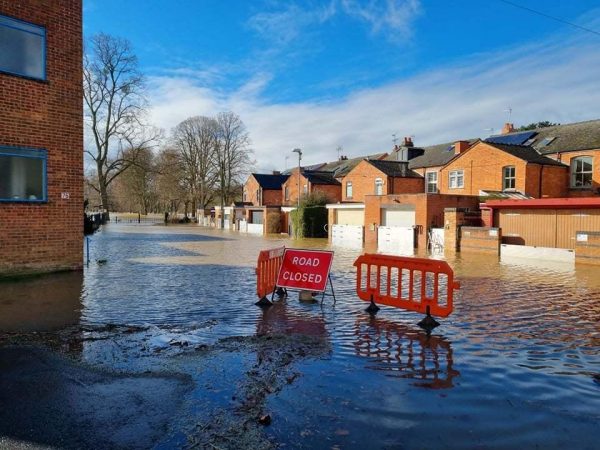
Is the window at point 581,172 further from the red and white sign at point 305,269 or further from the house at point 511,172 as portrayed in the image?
the red and white sign at point 305,269

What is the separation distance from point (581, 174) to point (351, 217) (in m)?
15.5

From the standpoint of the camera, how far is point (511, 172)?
30.8 meters

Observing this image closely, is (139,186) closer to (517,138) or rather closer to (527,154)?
(517,138)

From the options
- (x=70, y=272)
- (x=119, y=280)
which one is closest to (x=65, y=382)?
(x=119, y=280)

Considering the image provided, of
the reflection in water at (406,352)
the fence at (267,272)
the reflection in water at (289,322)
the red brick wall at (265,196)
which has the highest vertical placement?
the red brick wall at (265,196)

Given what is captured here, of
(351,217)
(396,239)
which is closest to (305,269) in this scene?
(396,239)

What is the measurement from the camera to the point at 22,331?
664 cm

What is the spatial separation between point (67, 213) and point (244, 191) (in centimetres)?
5388

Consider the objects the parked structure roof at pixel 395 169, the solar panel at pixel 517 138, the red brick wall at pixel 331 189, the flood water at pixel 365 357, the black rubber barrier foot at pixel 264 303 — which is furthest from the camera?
the red brick wall at pixel 331 189

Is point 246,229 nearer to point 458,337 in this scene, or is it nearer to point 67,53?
point 67,53

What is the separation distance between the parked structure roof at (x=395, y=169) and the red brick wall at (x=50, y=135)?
30.0 m

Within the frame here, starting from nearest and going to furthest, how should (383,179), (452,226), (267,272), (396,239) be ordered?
1. (267,272)
2. (452,226)
3. (396,239)
4. (383,179)

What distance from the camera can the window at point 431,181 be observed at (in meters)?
39.3

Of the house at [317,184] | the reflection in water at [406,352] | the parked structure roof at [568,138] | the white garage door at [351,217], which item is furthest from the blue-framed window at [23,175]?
the house at [317,184]
